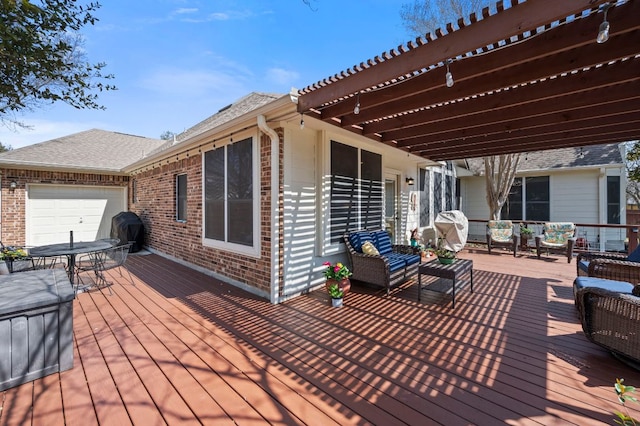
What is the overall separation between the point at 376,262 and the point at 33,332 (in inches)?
155

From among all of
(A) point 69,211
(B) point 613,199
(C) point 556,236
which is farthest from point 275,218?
(B) point 613,199

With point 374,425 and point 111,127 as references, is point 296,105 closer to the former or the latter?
point 374,425

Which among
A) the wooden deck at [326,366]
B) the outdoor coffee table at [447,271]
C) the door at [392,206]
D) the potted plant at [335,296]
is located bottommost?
the wooden deck at [326,366]

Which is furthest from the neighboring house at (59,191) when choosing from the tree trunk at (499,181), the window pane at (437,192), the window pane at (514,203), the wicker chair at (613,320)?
the window pane at (514,203)

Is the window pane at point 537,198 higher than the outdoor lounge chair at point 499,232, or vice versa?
the window pane at point 537,198

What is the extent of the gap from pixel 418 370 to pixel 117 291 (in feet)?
15.7

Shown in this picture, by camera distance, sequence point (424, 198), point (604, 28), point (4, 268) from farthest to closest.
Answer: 1. point (424, 198)
2. point (4, 268)
3. point (604, 28)

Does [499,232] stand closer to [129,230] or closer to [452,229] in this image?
[452,229]

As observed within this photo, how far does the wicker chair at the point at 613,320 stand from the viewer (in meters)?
2.36

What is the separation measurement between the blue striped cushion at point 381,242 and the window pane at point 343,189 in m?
0.44

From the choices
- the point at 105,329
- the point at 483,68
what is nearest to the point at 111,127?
the point at 105,329

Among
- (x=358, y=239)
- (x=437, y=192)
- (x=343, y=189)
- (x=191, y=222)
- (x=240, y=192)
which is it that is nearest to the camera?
(x=240, y=192)

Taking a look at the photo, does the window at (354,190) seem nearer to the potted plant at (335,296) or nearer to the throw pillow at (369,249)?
the throw pillow at (369,249)

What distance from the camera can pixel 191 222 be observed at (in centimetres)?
634
